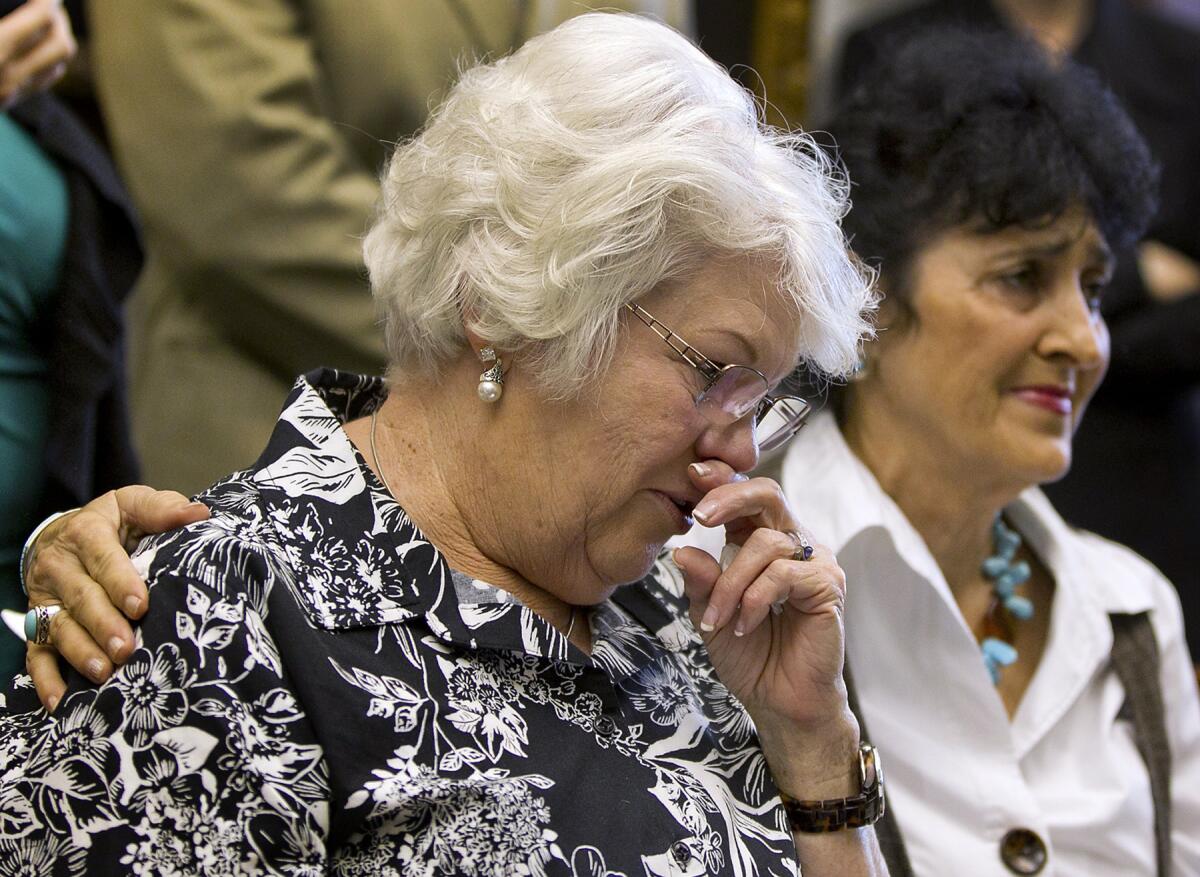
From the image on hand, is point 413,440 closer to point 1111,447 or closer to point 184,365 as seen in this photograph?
point 184,365

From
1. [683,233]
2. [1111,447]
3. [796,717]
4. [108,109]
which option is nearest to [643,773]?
[796,717]

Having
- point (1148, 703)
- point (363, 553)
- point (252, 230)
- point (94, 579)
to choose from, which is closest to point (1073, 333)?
point (1148, 703)

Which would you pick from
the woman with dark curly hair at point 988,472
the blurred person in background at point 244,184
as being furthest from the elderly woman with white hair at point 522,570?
the blurred person in background at point 244,184

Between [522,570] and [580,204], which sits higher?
[580,204]

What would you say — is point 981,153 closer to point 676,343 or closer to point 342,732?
point 676,343

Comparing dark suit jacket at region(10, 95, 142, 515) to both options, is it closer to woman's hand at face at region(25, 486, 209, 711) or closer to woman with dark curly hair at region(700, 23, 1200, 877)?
woman's hand at face at region(25, 486, 209, 711)

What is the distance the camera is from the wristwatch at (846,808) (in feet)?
5.58

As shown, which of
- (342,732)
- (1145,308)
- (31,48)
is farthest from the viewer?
(1145,308)

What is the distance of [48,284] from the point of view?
2006mm

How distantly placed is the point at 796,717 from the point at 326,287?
50.2 inches

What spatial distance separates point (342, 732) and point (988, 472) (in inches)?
50.8

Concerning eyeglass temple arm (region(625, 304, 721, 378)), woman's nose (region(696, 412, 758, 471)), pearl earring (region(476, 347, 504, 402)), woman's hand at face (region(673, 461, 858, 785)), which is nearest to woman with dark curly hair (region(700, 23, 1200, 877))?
woman's hand at face (region(673, 461, 858, 785))

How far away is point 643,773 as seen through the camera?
1528 mm

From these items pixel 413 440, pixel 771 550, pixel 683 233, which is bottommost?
pixel 771 550
